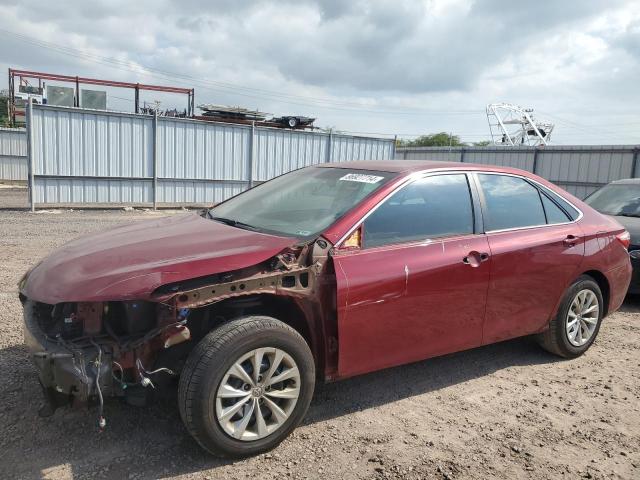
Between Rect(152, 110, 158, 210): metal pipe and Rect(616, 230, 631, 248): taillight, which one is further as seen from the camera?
Rect(152, 110, 158, 210): metal pipe

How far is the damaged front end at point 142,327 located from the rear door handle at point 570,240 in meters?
2.26

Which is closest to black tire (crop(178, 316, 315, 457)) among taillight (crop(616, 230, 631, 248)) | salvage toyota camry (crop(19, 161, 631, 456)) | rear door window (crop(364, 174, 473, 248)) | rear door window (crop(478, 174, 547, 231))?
salvage toyota camry (crop(19, 161, 631, 456))

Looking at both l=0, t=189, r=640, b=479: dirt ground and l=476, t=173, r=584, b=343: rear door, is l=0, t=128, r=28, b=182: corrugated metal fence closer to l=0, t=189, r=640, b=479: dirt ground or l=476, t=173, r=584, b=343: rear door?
l=0, t=189, r=640, b=479: dirt ground

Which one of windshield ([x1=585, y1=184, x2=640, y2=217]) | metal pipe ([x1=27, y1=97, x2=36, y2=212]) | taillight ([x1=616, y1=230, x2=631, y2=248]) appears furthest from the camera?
metal pipe ([x1=27, y1=97, x2=36, y2=212])

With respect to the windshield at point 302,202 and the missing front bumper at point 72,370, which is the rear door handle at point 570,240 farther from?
the missing front bumper at point 72,370

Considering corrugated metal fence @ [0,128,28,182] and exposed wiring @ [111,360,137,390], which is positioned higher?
corrugated metal fence @ [0,128,28,182]

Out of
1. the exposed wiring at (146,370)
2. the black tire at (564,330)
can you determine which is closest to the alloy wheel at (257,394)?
the exposed wiring at (146,370)

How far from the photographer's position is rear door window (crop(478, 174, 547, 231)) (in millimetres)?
4023

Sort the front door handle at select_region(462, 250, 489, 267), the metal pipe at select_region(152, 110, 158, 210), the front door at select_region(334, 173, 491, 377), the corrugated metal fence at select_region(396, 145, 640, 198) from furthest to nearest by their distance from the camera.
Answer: the corrugated metal fence at select_region(396, 145, 640, 198) < the metal pipe at select_region(152, 110, 158, 210) < the front door handle at select_region(462, 250, 489, 267) < the front door at select_region(334, 173, 491, 377)

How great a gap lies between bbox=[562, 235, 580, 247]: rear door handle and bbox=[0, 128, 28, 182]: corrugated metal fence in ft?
83.6

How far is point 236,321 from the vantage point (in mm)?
2891

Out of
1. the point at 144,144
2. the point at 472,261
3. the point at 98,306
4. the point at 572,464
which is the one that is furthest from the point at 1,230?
the point at 572,464

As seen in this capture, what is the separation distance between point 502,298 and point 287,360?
70.2 inches

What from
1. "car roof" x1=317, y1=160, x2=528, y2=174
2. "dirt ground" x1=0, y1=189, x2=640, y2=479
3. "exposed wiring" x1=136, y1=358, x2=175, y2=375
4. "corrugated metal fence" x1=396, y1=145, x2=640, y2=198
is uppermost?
"corrugated metal fence" x1=396, y1=145, x2=640, y2=198
